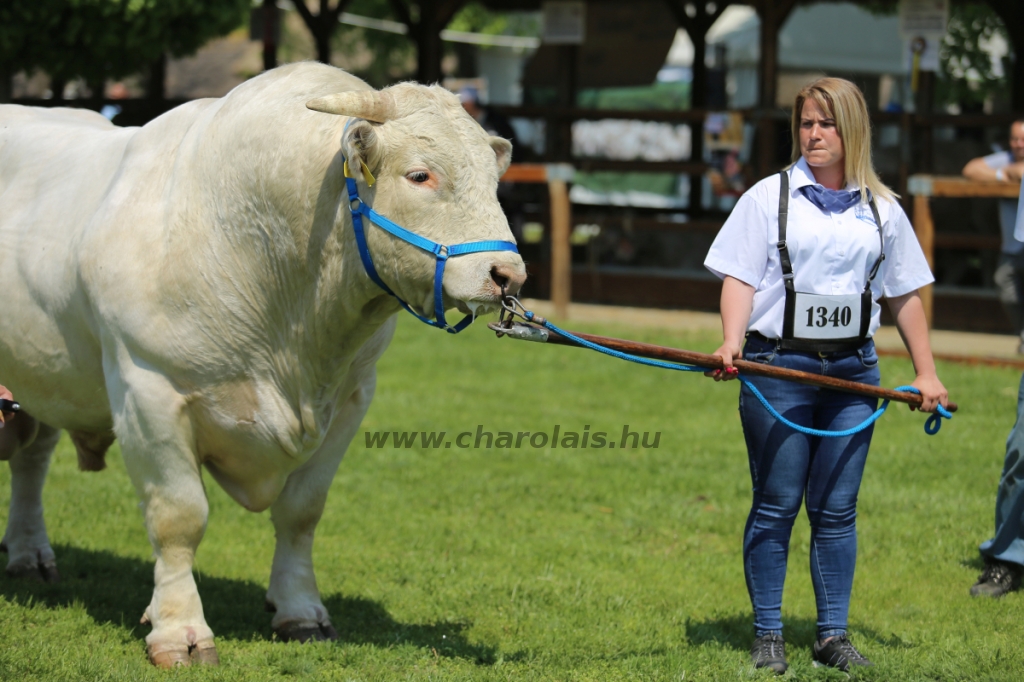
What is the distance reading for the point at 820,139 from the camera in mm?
4055

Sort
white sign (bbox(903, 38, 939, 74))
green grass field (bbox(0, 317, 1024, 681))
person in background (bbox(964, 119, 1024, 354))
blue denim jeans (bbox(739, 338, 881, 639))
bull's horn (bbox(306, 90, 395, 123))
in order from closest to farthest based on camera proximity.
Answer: bull's horn (bbox(306, 90, 395, 123)), blue denim jeans (bbox(739, 338, 881, 639)), green grass field (bbox(0, 317, 1024, 681)), person in background (bbox(964, 119, 1024, 354)), white sign (bbox(903, 38, 939, 74))

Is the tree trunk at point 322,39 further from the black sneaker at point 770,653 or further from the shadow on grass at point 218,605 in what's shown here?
the black sneaker at point 770,653

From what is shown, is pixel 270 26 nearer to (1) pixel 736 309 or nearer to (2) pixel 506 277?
(1) pixel 736 309

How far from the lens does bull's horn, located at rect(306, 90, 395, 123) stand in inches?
143

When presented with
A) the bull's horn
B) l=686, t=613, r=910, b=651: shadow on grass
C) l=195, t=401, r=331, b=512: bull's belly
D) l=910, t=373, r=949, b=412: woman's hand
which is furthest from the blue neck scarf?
l=195, t=401, r=331, b=512: bull's belly

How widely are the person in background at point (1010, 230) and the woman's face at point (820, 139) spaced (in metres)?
6.33

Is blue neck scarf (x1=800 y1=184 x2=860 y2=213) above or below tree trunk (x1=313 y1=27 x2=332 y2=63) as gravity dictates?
below

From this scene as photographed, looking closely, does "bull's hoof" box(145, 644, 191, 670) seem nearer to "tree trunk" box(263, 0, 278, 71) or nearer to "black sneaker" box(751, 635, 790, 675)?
"black sneaker" box(751, 635, 790, 675)

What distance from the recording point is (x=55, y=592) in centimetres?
502

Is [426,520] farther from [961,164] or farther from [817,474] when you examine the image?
[961,164]

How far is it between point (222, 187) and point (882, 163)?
12.0 metres

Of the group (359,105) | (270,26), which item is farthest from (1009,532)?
(270,26)

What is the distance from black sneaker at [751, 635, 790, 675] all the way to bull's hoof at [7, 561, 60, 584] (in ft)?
9.92

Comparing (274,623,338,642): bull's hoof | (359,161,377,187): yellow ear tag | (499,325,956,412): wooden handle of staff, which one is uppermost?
(359,161,377,187): yellow ear tag
